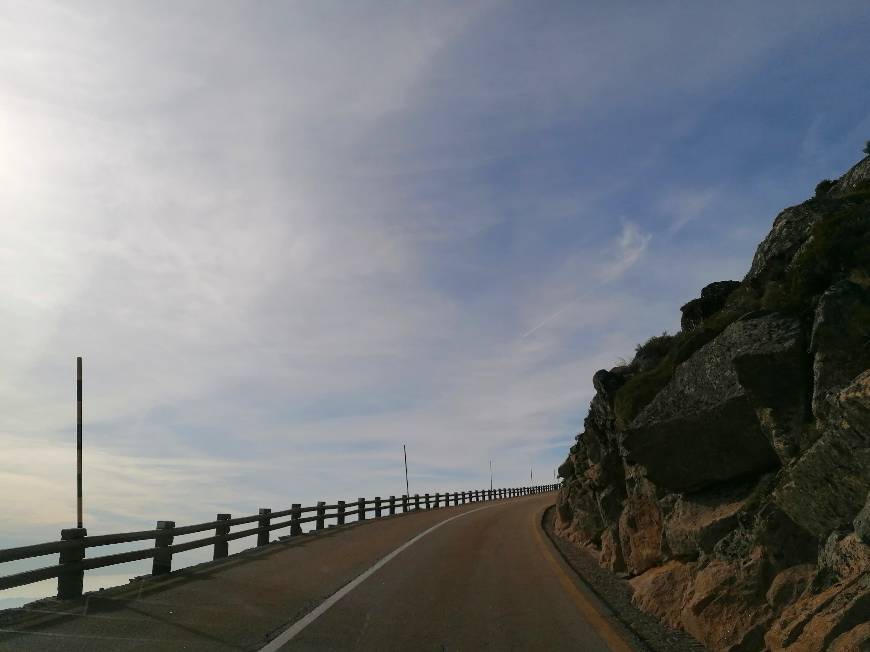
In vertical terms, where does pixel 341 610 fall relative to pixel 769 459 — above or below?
below

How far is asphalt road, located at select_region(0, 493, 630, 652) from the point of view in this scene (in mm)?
7805

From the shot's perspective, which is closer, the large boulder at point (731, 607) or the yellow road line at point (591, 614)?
the large boulder at point (731, 607)

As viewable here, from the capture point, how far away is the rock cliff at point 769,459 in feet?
21.6

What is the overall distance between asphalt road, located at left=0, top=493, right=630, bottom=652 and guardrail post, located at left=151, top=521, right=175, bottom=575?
0.95 ft

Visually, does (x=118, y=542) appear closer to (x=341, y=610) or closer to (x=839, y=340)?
(x=341, y=610)

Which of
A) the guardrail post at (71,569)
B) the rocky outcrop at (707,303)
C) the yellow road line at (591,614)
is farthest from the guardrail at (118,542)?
the rocky outcrop at (707,303)

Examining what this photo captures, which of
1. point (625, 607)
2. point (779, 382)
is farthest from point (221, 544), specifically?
point (779, 382)

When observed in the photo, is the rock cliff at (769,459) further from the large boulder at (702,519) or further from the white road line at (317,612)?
the white road line at (317,612)

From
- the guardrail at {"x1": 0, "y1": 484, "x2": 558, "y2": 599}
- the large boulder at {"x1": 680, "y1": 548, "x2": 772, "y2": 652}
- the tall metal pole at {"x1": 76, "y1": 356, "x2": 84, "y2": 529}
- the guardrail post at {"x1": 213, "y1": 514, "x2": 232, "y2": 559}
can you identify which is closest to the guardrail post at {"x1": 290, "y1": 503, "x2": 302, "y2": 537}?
the guardrail at {"x1": 0, "y1": 484, "x2": 558, "y2": 599}

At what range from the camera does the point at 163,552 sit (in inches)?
504

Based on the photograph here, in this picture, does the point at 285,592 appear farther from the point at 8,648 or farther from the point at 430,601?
the point at 8,648

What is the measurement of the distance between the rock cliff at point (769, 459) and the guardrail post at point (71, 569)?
316 inches

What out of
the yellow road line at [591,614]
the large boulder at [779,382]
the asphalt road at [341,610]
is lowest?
the yellow road line at [591,614]

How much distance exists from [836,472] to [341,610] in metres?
6.22
